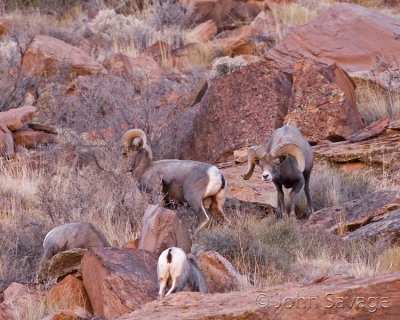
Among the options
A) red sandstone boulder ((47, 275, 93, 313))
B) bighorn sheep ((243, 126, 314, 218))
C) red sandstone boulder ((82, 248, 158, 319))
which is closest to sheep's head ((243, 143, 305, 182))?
bighorn sheep ((243, 126, 314, 218))

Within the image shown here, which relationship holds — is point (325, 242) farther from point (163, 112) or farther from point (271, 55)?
point (271, 55)

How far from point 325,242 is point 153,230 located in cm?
214

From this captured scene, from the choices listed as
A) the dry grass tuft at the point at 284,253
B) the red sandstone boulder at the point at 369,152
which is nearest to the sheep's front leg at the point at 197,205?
the dry grass tuft at the point at 284,253

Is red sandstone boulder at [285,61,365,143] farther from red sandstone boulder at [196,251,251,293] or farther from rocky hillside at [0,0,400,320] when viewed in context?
red sandstone boulder at [196,251,251,293]

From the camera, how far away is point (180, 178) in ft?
35.3

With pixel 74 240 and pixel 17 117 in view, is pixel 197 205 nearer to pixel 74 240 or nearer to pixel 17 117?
pixel 74 240

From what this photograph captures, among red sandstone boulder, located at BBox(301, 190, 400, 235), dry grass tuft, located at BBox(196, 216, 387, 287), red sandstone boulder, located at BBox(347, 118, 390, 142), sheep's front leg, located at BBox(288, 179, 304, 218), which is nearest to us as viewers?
dry grass tuft, located at BBox(196, 216, 387, 287)

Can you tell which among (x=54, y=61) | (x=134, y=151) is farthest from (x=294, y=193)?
(x=54, y=61)

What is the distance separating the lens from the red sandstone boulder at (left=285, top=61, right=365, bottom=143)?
14102 millimetres

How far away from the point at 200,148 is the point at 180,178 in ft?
12.5

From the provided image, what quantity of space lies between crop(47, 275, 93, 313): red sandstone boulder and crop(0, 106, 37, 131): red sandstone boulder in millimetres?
7921

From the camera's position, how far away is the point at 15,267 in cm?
892

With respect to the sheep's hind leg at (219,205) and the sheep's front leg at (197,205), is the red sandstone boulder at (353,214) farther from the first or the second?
the sheep's front leg at (197,205)

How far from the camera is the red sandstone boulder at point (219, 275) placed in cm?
727
